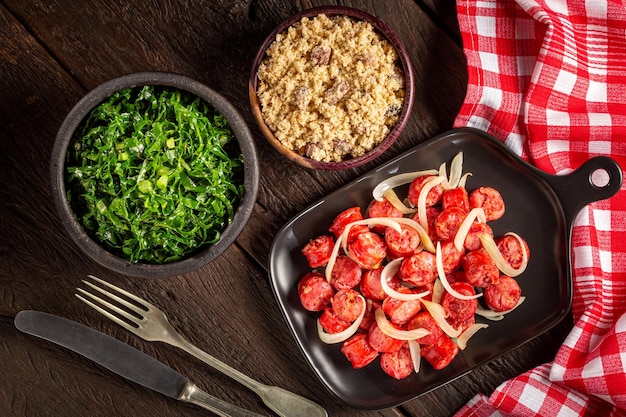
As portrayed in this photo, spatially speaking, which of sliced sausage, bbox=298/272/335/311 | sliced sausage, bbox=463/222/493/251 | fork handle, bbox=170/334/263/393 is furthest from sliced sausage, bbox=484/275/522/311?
fork handle, bbox=170/334/263/393

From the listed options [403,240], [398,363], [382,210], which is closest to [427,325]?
[398,363]

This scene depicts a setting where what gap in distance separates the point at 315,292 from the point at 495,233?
0.60 metres

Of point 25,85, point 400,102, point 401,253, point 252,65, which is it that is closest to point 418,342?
point 401,253

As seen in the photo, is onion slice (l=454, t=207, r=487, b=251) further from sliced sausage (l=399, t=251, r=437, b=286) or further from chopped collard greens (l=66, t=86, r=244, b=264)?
chopped collard greens (l=66, t=86, r=244, b=264)

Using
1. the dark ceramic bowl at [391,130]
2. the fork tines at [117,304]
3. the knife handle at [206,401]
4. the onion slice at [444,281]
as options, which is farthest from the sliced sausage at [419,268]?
the fork tines at [117,304]

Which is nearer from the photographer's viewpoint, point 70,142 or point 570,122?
point 70,142

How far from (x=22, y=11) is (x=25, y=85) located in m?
0.23

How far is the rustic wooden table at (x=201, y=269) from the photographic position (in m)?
2.02

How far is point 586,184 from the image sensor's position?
6.40 feet

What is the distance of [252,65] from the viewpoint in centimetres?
187

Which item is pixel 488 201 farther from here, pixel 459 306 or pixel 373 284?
pixel 373 284

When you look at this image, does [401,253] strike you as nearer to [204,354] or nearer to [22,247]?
[204,354]

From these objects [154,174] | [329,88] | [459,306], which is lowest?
[459,306]

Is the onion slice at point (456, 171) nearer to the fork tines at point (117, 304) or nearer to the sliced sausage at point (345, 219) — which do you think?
the sliced sausage at point (345, 219)
